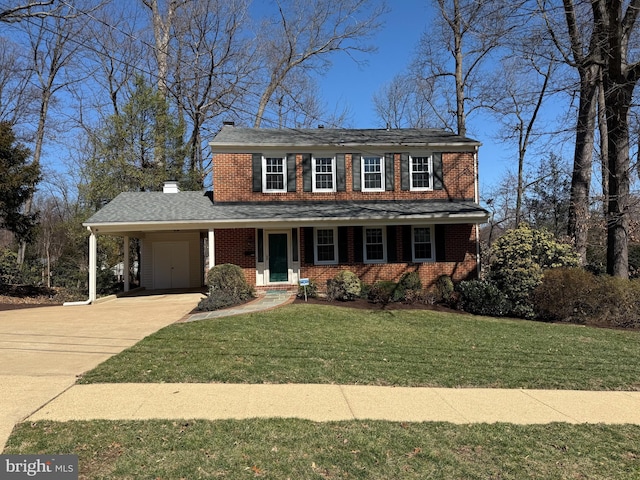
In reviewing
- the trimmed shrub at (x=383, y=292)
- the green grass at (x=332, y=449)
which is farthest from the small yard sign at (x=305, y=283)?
the green grass at (x=332, y=449)

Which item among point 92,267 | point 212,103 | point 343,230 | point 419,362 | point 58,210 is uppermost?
point 212,103

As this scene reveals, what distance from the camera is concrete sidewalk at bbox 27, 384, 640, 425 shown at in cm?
462

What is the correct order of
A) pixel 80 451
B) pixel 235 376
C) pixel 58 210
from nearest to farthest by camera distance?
pixel 80 451 → pixel 235 376 → pixel 58 210

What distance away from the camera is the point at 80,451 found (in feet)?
12.0

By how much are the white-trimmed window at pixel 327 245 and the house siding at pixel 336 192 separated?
156cm

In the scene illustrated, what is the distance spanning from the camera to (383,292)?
13.5 meters

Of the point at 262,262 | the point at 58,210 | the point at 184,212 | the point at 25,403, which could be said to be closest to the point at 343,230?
the point at 262,262

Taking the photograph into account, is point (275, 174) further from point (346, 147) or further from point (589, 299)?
point (589, 299)

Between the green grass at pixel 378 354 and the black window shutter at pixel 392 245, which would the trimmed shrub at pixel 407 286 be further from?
the green grass at pixel 378 354

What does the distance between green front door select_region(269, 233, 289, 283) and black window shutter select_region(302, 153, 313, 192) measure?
7.15ft

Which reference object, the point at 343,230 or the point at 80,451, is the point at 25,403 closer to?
the point at 80,451

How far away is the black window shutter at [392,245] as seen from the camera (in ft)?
51.5

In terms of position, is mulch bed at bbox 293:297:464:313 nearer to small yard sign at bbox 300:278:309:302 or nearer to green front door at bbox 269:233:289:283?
small yard sign at bbox 300:278:309:302

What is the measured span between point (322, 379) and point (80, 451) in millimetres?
3169
